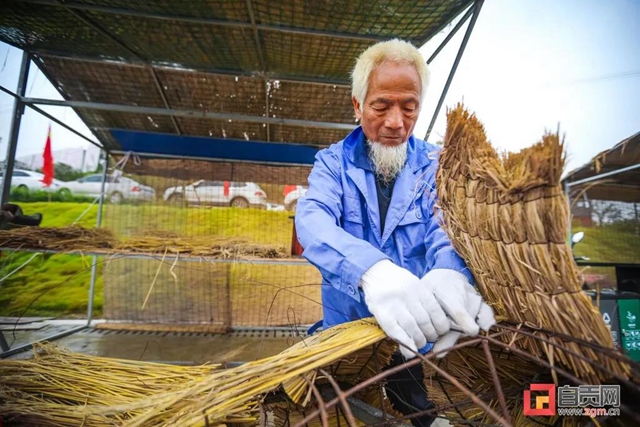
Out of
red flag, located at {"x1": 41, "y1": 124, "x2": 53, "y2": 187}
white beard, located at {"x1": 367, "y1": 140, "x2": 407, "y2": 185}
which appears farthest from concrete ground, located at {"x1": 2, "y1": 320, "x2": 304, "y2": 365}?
white beard, located at {"x1": 367, "y1": 140, "x2": 407, "y2": 185}

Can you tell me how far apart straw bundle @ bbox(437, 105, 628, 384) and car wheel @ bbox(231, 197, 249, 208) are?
413 centimetres

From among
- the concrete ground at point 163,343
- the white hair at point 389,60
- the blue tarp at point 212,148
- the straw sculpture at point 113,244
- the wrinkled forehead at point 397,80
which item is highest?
the blue tarp at point 212,148

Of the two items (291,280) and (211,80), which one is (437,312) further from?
(291,280)

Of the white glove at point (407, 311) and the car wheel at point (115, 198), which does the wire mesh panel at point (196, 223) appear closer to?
the car wheel at point (115, 198)

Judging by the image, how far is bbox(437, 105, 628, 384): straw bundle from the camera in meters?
0.69

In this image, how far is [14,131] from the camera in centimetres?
314

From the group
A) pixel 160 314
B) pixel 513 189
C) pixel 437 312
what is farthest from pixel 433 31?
pixel 160 314

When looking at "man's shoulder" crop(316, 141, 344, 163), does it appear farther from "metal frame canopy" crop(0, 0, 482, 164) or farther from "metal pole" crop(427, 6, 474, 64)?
"metal pole" crop(427, 6, 474, 64)

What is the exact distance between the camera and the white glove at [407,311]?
32.8 inches

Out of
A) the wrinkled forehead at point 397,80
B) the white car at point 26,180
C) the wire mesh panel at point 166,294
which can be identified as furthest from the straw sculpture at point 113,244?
the white car at point 26,180

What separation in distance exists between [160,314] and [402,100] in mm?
4943

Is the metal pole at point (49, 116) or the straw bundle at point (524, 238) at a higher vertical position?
the metal pole at point (49, 116)

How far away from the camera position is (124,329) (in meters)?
4.49

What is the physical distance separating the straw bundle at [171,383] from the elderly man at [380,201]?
206 mm
